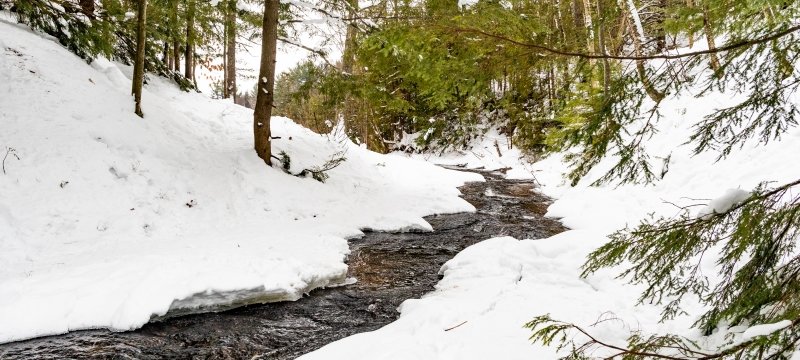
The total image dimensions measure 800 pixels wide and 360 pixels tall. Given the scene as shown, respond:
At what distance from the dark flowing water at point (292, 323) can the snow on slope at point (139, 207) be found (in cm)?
20

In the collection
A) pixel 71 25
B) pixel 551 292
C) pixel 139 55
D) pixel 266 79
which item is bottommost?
pixel 551 292

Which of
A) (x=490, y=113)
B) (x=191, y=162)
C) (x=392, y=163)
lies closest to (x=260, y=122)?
(x=191, y=162)

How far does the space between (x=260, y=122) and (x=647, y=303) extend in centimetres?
858

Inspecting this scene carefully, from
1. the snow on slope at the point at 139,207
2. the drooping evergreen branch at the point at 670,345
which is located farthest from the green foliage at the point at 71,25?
the drooping evergreen branch at the point at 670,345

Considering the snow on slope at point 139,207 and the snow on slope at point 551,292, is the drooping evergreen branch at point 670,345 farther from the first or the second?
the snow on slope at point 139,207

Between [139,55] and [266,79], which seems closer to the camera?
[139,55]

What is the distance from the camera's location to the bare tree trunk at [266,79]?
9.48 m

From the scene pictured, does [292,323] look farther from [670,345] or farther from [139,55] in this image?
[139,55]

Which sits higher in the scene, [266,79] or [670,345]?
[266,79]

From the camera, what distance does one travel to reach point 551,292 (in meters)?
4.97

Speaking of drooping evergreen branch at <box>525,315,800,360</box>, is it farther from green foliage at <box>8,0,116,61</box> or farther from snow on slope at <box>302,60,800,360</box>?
green foliage at <box>8,0,116,61</box>

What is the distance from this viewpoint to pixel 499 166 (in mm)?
23188

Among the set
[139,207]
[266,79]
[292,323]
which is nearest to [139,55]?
[266,79]

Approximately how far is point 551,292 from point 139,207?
6.89 m
